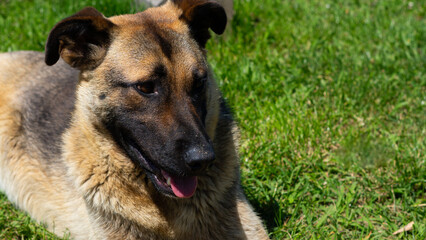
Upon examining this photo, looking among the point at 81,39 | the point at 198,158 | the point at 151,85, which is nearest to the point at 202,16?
the point at 151,85

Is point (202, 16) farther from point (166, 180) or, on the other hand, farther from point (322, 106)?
point (322, 106)

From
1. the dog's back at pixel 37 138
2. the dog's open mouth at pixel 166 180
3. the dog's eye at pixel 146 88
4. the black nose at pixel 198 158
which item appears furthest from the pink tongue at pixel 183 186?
the dog's back at pixel 37 138

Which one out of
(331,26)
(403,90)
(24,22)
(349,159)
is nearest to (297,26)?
(331,26)

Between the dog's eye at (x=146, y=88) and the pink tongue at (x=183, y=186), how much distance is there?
0.52m

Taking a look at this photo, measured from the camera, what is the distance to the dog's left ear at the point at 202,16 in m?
3.68

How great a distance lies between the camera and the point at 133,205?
3.64m

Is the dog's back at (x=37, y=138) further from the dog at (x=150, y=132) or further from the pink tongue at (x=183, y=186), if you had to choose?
the pink tongue at (x=183, y=186)

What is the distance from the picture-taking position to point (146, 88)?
333 cm

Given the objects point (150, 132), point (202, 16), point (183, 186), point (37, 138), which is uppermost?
point (202, 16)

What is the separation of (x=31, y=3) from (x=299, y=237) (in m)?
5.04

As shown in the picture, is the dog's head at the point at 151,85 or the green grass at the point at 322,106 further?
the green grass at the point at 322,106

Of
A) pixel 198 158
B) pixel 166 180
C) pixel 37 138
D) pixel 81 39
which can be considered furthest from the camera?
pixel 37 138

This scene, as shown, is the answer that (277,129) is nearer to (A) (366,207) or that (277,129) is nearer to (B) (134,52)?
(A) (366,207)

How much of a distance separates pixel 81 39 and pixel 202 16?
33.9 inches
